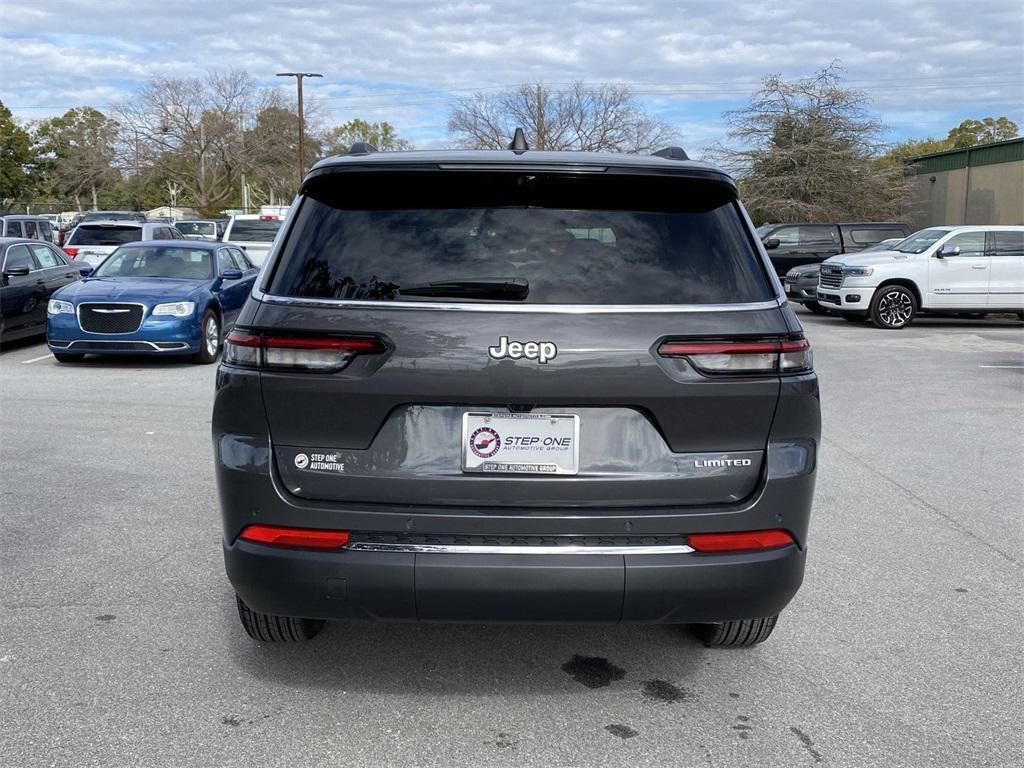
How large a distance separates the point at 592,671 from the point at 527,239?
1.69 metres

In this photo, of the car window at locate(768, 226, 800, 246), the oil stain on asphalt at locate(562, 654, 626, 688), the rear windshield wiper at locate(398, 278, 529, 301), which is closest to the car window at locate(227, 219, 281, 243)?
the car window at locate(768, 226, 800, 246)

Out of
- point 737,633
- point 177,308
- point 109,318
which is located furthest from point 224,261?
point 737,633

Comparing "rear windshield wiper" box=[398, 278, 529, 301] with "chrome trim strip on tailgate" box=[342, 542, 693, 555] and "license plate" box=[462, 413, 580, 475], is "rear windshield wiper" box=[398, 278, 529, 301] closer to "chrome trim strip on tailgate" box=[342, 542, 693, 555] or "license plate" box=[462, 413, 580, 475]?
"license plate" box=[462, 413, 580, 475]

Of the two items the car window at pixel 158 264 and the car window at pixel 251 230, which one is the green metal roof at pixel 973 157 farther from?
the car window at pixel 158 264

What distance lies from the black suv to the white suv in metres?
15.9

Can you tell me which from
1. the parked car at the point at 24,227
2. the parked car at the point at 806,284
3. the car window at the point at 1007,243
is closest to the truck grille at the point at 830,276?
the parked car at the point at 806,284

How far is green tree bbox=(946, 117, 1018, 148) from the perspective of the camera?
80.4 m

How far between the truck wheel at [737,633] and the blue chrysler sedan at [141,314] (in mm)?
9536

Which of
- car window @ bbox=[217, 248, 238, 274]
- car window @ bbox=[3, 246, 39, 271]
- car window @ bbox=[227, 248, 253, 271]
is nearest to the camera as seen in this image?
car window @ bbox=[3, 246, 39, 271]

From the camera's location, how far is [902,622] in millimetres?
4293

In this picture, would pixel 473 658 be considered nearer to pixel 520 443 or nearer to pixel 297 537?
pixel 297 537

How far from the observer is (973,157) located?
3469cm

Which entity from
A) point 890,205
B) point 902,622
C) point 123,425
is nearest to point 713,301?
point 902,622

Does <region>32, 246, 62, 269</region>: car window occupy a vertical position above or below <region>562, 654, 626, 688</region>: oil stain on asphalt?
above
